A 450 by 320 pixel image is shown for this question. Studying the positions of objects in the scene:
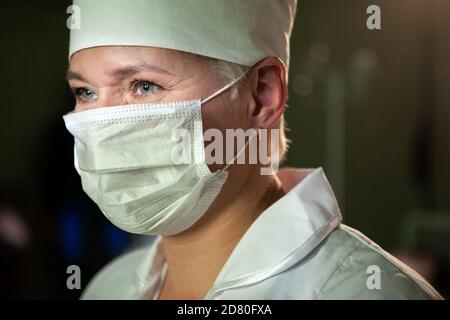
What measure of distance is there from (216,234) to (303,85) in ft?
4.46

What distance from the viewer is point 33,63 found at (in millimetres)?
1619

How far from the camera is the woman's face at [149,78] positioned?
111 centimetres

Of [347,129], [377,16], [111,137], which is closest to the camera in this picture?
[111,137]

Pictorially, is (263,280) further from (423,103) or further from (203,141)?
(423,103)

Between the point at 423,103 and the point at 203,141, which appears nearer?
the point at 203,141

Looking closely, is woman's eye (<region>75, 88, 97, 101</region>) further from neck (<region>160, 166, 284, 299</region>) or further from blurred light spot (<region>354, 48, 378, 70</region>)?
blurred light spot (<region>354, 48, 378, 70</region>)

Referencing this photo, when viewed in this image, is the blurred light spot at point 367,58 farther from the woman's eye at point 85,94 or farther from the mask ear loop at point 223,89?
the woman's eye at point 85,94

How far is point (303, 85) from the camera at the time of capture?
2.51 m

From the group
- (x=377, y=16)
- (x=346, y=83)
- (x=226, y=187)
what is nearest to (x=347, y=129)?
(x=346, y=83)

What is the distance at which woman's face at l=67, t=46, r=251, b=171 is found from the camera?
3.65 ft

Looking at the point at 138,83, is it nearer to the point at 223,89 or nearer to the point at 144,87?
the point at 144,87

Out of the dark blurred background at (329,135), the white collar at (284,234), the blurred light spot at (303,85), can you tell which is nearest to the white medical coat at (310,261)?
the white collar at (284,234)
